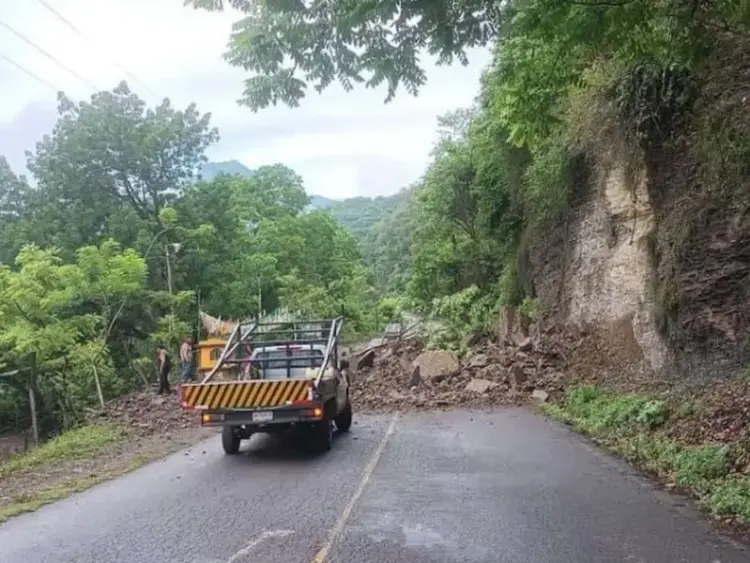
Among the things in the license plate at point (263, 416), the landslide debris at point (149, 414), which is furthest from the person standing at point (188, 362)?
the license plate at point (263, 416)

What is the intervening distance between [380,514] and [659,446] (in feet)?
16.2

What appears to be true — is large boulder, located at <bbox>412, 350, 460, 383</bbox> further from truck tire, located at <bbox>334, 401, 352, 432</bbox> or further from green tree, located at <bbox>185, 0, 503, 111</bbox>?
green tree, located at <bbox>185, 0, 503, 111</bbox>

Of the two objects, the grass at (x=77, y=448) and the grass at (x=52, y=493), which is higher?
the grass at (x=52, y=493)

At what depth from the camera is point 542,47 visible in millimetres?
9188

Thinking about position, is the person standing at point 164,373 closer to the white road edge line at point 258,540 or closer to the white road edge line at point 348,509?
the white road edge line at point 348,509

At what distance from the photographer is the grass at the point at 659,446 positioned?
8.35 m

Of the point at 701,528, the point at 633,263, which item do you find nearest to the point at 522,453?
the point at 701,528

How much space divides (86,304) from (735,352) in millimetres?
23473

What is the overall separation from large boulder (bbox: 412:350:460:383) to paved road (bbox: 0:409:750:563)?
34.5ft

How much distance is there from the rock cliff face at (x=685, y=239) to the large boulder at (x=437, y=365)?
15.9 ft

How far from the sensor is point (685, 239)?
1472 cm

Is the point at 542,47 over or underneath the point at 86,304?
over

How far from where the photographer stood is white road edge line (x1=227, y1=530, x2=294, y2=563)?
22.6ft

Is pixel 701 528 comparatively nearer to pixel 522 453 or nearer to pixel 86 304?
pixel 522 453
